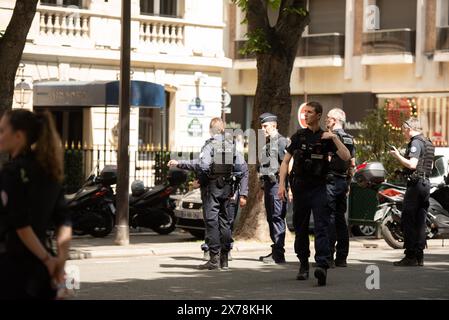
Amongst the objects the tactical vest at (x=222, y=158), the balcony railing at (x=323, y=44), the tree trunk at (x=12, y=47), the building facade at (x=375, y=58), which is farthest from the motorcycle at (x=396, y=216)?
the balcony railing at (x=323, y=44)

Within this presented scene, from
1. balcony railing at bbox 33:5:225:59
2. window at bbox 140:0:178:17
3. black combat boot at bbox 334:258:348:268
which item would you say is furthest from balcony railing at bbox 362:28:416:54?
black combat boot at bbox 334:258:348:268

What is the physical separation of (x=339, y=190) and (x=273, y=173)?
0.96 metres

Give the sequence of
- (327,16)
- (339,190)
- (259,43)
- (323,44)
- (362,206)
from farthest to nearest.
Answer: (327,16), (323,44), (362,206), (259,43), (339,190)

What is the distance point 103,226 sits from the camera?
62.7ft

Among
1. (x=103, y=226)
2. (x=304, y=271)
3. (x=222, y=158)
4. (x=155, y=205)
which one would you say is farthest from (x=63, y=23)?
(x=304, y=271)

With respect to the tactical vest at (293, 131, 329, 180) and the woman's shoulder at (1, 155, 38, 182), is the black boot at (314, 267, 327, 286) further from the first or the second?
the woman's shoulder at (1, 155, 38, 182)

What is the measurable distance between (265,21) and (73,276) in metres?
6.87

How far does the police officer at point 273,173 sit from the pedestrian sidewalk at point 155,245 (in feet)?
8.26

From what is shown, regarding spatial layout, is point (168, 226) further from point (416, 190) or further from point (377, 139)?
point (377, 139)

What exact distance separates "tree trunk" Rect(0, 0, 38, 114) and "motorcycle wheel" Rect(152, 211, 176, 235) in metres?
4.97

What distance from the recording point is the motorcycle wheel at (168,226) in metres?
20.0

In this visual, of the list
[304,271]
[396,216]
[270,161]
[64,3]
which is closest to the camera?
[304,271]

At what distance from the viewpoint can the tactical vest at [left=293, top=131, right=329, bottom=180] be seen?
39.8 feet

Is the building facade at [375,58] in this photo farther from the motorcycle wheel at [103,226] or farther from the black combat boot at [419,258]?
the black combat boot at [419,258]
